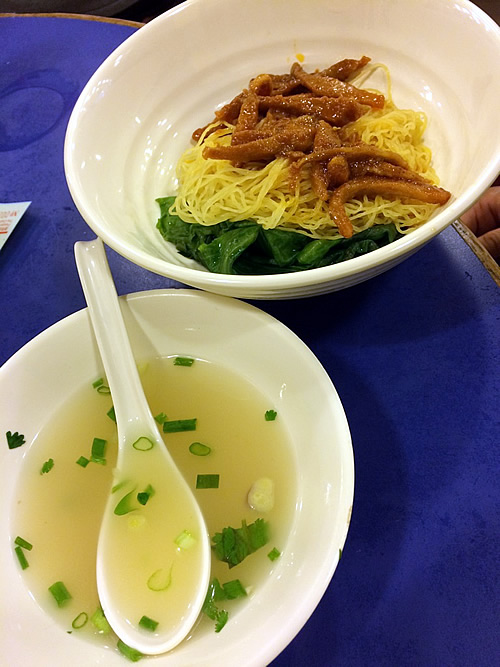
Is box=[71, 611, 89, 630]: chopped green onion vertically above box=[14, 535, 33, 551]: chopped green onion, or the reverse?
box=[14, 535, 33, 551]: chopped green onion

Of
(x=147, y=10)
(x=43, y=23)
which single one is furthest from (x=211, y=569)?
(x=147, y=10)

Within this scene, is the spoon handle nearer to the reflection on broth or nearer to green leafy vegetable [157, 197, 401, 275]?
the reflection on broth

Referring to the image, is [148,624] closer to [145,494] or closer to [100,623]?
[100,623]

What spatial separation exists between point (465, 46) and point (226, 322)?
923mm

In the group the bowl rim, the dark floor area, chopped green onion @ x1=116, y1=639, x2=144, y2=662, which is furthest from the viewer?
the dark floor area

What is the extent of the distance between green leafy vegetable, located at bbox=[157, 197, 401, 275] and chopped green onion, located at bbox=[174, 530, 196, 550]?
0.59 meters

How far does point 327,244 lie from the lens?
3.88ft

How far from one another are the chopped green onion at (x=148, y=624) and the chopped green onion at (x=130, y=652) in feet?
0.16

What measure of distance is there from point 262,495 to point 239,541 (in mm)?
105

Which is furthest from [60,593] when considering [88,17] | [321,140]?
[88,17]

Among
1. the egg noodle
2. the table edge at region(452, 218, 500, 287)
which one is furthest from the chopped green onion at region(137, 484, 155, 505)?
the table edge at region(452, 218, 500, 287)

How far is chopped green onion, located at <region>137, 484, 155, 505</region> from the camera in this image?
44.8 inches

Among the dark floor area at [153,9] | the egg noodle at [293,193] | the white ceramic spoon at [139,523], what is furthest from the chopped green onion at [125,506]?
the dark floor area at [153,9]

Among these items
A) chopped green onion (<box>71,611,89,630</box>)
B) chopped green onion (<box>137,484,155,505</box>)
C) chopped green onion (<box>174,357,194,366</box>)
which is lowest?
chopped green onion (<box>71,611,89,630</box>)
